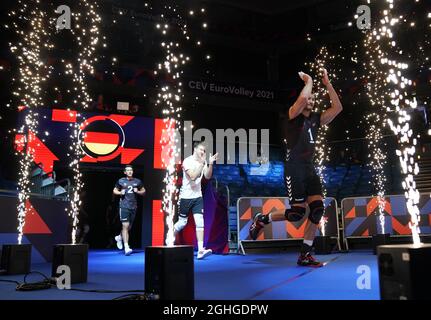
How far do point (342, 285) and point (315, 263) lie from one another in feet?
4.49

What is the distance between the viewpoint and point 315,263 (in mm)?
4395

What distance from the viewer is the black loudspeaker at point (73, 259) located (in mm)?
3573

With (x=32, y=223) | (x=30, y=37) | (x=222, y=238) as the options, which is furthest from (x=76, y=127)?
(x=222, y=238)

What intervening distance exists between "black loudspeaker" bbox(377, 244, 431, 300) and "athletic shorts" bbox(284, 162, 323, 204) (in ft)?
8.61

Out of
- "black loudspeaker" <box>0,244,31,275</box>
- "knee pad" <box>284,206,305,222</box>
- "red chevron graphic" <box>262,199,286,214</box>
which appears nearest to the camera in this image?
"black loudspeaker" <box>0,244,31,275</box>

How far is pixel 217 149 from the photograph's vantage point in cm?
1459

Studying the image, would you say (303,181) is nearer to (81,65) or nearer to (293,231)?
(293,231)

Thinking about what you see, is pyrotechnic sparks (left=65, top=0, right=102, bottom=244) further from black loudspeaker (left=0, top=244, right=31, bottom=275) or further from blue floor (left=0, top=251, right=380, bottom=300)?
blue floor (left=0, top=251, right=380, bottom=300)

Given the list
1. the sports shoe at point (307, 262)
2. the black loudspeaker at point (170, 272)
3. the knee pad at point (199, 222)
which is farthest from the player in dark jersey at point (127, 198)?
the black loudspeaker at point (170, 272)

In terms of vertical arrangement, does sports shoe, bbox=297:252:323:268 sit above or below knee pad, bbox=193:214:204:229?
below

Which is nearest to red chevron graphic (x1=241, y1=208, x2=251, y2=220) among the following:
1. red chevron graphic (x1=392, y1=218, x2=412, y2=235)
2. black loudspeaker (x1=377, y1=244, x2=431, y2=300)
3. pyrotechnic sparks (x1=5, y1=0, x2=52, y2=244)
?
red chevron graphic (x1=392, y1=218, x2=412, y2=235)

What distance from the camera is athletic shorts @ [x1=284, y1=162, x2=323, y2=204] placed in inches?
176

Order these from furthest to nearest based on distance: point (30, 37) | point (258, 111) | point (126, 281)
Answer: point (258, 111), point (30, 37), point (126, 281)

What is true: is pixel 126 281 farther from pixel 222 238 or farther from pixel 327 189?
Result: pixel 327 189
